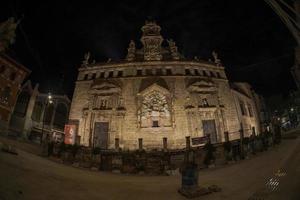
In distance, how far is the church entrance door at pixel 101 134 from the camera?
87.5ft

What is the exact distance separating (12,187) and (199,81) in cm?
2467

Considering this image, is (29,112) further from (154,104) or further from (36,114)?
(154,104)

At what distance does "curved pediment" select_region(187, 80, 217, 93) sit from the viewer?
93.2 ft

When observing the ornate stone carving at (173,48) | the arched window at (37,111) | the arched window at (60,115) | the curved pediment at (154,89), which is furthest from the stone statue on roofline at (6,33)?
the ornate stone carving at (173,48)

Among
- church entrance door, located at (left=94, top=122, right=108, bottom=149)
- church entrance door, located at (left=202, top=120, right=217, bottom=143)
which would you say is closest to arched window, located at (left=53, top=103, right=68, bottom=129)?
church entrance door, located at (left=94, top=122, right=108, bottom=149)

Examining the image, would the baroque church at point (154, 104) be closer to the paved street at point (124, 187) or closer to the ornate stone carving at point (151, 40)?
the ornate stone carving at point (151, 40)

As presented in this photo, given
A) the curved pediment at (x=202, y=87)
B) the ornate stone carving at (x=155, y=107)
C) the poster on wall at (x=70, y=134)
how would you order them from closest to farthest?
the poster on wall at (x=70, y=134)
the ornate stone carving at (x=155, y=107)
the curved pediment at (x=202, y=87)

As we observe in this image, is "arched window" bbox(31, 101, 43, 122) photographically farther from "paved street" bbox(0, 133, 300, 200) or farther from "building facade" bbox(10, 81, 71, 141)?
"paved street" bbox(0, 133, 300, 200)

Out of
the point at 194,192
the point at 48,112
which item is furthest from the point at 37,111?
the point at 194,192

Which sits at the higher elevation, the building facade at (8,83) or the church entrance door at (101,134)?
the building facade at (8,83)

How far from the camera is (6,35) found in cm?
1644

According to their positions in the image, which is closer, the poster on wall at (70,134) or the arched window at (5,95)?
the poster on wall at (70,134)

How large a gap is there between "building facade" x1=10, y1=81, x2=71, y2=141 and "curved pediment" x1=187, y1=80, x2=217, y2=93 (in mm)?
19382

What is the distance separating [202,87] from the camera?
28.7 m
